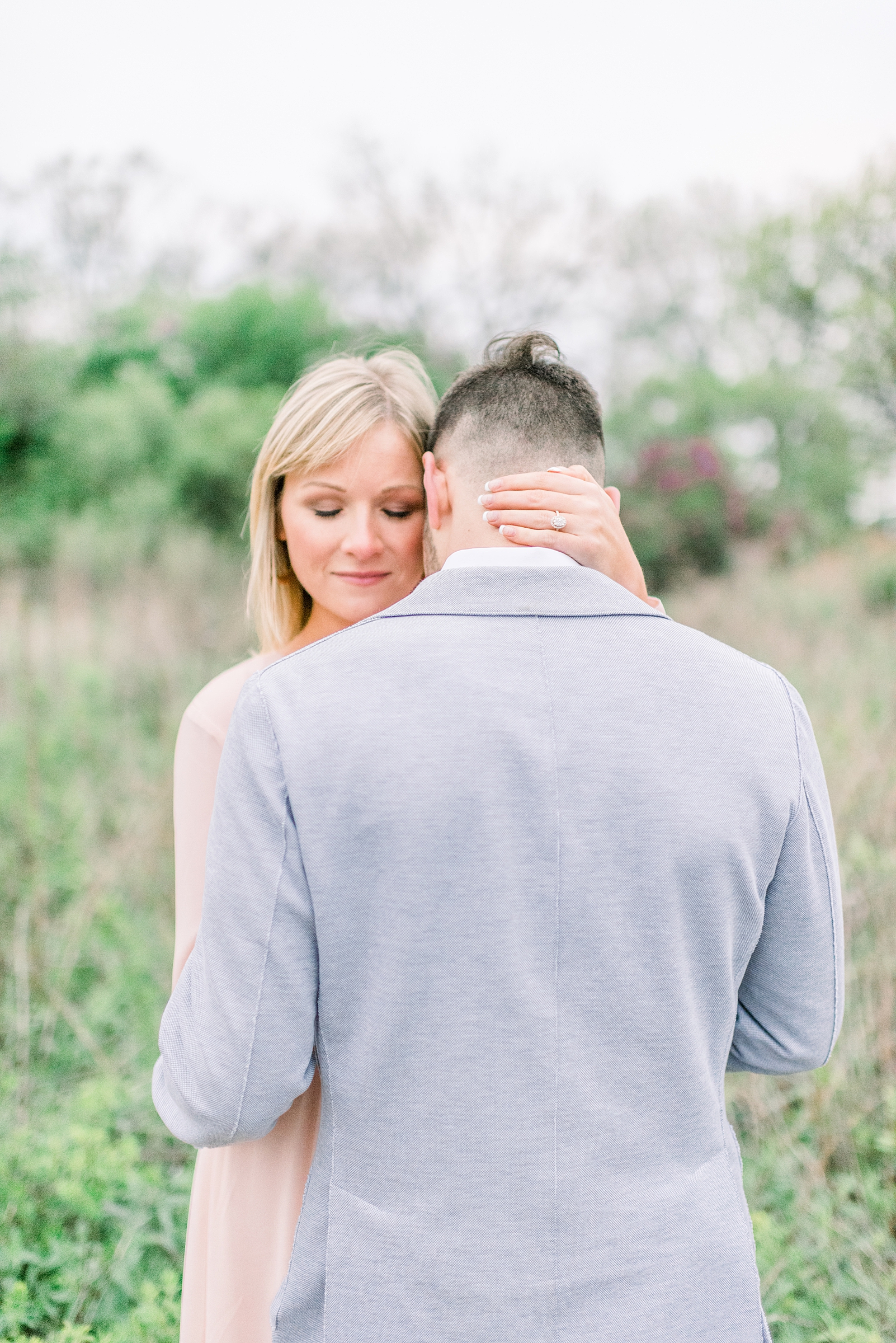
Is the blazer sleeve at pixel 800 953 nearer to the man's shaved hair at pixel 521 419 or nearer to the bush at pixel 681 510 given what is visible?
the man's shaved hair at pixel 521 419

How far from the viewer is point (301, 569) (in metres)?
1.88

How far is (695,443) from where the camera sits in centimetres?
1295

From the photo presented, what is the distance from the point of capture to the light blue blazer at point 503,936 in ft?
3.08

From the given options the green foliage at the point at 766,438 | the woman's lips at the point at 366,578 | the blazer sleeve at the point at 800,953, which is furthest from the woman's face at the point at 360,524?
the green foliage at the point at 766,438

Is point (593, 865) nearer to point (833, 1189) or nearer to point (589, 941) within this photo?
point (589, 941)

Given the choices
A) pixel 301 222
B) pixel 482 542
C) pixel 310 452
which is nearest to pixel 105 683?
pixel 310 452

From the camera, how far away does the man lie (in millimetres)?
938

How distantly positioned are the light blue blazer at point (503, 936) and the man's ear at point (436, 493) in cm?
22

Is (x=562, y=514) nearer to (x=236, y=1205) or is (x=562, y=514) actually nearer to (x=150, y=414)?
(x=236, y=1205)

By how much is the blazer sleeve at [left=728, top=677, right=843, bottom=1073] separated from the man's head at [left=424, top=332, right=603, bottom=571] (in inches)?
16.9

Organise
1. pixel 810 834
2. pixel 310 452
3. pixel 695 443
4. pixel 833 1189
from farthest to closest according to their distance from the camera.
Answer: pixel 695 443, pixel 833 1189, pixel 310 452, pixel 810 834

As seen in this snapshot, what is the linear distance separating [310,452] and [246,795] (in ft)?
3.25

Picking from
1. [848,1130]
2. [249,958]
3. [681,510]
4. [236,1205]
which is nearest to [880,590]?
[681,510]

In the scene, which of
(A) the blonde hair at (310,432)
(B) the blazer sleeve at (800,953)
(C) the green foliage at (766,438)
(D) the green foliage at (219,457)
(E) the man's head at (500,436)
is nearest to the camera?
(B) the blazer sleeve at (800,953)
